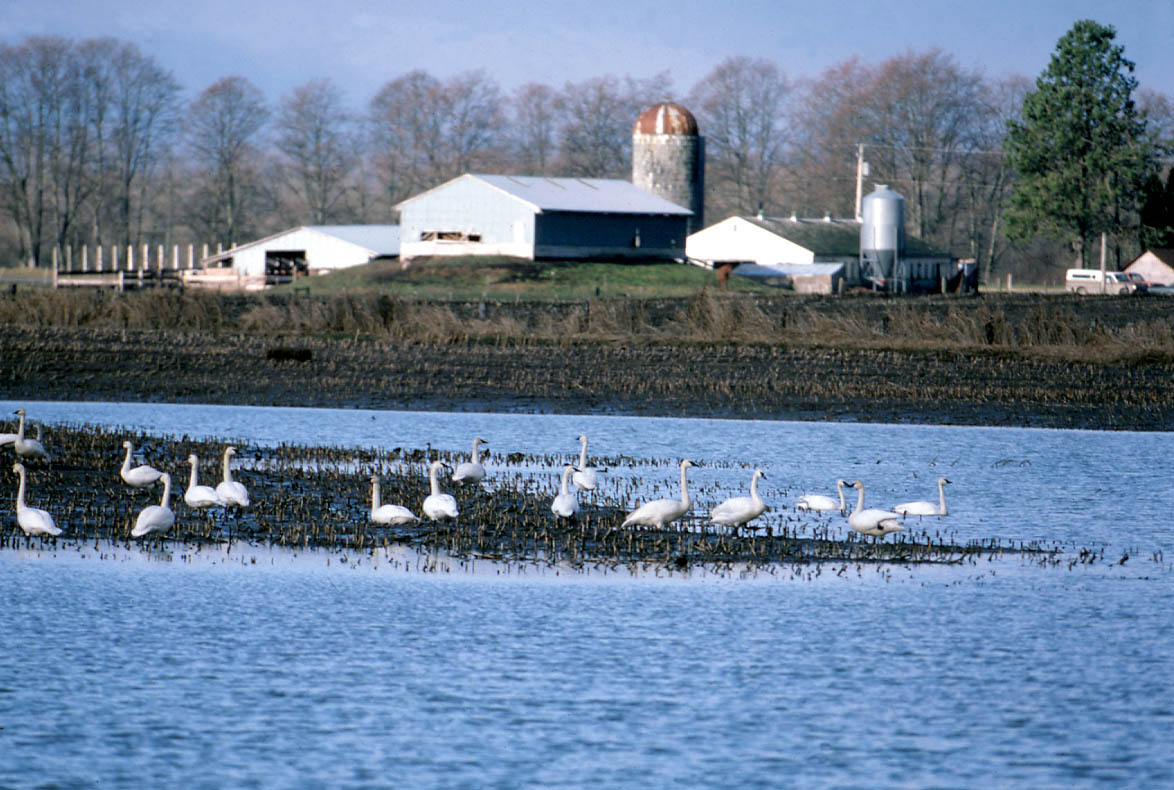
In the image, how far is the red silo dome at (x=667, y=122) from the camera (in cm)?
9175

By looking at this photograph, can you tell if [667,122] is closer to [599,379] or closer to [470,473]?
[599,379]

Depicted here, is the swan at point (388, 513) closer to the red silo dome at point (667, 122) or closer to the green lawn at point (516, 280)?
the green lawn at point (516, 280)

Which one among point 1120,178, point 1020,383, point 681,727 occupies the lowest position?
point 681,727

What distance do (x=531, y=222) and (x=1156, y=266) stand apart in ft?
115

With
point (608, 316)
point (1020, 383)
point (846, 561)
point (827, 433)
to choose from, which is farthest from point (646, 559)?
point (608, 316)

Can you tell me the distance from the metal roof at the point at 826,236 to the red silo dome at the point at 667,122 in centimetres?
891

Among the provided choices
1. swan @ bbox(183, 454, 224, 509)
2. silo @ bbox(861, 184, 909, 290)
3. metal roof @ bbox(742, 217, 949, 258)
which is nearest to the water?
swan @ bbox(183, 454, 224, 509)

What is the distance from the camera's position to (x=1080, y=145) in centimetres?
7956

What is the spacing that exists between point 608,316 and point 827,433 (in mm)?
17936

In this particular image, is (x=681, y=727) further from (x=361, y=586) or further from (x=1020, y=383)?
(x=1020, y=383)

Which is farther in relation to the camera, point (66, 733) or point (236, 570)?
point (236, 570)

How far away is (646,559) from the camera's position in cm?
1524

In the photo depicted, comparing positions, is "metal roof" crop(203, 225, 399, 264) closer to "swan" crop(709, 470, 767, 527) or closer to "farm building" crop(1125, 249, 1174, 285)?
"farm building" crop(1125, 249, 1174, 285)

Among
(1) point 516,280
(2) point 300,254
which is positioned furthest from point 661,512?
(2) point 300,254
